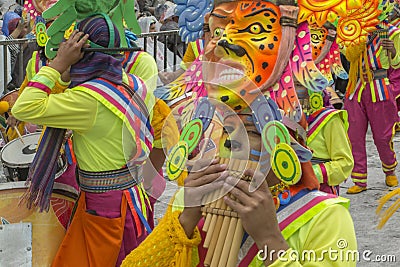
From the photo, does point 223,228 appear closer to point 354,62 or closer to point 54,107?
point 54,107

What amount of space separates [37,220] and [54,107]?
27.4 inches

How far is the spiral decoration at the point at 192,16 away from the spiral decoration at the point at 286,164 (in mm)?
714

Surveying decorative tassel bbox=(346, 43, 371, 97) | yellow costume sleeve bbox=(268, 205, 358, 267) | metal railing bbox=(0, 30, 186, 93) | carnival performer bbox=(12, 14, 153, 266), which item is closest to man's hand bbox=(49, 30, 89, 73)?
carnival performer bbox=(12, 14, 153, 266)

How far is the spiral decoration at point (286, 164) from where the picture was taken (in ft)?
6.80

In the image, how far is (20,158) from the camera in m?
4.38

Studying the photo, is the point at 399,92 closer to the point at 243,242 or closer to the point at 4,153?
the point at 4,153

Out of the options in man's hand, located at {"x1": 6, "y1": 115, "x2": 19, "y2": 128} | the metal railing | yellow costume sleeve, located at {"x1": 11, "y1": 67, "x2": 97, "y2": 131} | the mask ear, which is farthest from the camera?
the metal railing

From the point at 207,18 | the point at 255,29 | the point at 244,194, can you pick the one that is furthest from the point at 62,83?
the point at 244,194

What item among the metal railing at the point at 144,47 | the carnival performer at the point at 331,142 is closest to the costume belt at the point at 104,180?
the carnival performer at the point at 331,142

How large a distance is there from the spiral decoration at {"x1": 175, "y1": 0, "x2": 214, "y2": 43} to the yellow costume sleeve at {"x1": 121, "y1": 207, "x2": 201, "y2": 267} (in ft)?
2.32

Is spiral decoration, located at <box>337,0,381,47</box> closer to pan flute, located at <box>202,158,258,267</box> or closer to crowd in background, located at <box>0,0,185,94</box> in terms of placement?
pan flute, located at <box>202,158,258,267</box>

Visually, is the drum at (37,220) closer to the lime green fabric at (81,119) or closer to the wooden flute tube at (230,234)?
the lime green fabric at (81,119)

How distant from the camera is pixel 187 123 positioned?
2229 millimetres

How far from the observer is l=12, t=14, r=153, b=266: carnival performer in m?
3.66
